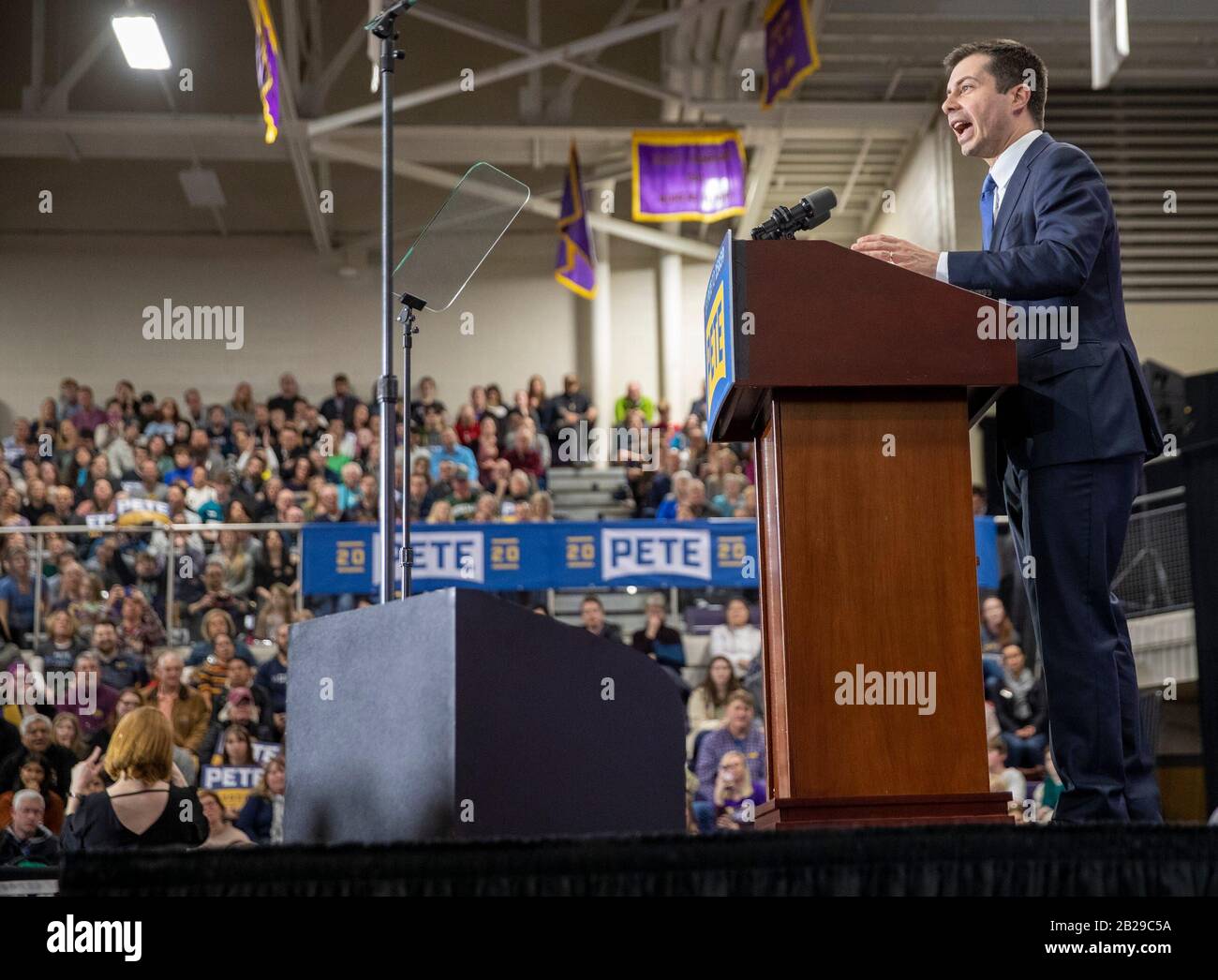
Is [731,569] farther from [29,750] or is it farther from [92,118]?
[92,118]

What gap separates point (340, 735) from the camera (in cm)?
236

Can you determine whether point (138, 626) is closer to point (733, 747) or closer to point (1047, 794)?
point (733, 747)

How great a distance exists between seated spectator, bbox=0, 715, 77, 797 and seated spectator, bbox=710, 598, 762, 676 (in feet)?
12.8

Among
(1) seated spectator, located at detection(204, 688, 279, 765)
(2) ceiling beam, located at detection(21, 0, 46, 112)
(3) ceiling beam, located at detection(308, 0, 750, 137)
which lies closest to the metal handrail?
(1) seated spectator, located at detection(204, 688, 279, 765)

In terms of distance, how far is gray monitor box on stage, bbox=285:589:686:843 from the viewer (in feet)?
6.69

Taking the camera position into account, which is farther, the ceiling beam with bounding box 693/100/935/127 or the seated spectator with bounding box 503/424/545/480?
the ceiling beam with bounding box 693/100/935/127

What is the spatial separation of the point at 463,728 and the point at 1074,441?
46.9 inches

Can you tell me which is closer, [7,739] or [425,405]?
[7,739]

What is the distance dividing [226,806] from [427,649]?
20.5ft

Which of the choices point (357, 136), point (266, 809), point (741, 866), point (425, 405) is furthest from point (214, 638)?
point (741, 866)

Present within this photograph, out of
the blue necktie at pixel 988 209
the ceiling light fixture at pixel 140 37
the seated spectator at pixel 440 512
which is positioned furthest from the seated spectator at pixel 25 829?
the blue necktie at pixel 988 209

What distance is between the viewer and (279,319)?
55.2ft

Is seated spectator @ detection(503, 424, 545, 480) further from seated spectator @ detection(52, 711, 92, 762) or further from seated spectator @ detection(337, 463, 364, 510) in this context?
seated spectator @ detection(52, 711, 92, 762)

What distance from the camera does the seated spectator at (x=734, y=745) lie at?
25.9ft
